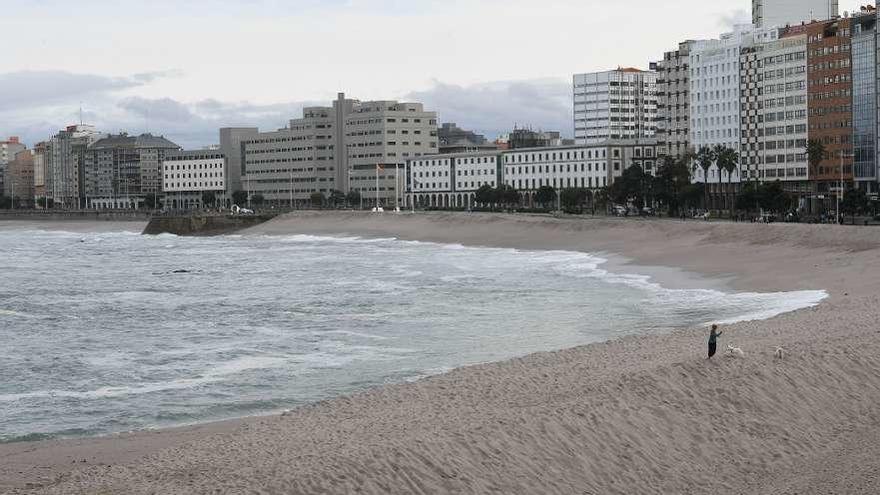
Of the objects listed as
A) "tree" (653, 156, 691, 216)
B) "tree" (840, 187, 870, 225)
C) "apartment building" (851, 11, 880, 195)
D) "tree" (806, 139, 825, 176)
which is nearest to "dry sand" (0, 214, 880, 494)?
"tree" (840, 187, 870, 225)

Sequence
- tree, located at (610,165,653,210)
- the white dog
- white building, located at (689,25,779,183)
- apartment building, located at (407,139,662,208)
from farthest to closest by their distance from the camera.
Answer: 1. apartment building, located at (407,139,662,208)
2. white building, located at (689,25,779,183)
3. tree, located at (610,165,653,210)
4. the white dog

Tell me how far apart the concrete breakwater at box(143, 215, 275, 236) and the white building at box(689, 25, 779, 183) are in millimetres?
68525

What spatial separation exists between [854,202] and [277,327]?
7959 cm

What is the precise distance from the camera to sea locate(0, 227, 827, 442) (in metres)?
27.6

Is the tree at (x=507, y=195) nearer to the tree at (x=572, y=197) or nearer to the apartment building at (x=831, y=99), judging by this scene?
the tree at (x=572, y=197)

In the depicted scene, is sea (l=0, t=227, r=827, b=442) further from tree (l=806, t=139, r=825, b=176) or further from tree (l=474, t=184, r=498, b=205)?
tree (l=474, t=184, r=498, b=205)

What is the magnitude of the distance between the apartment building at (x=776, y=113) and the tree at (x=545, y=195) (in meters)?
31.7

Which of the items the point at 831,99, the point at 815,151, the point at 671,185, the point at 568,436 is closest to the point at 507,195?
the point at 671,185

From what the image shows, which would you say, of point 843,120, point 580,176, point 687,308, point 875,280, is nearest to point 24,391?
point 687,308

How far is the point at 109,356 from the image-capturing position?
1390 inches

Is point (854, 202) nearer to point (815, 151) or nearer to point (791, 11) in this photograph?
point (815, 151)

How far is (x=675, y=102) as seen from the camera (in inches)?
6885

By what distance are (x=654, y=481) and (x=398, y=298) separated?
35.5 m

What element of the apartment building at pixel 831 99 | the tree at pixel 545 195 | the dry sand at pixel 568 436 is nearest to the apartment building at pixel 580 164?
the tree at pixel 545 195
